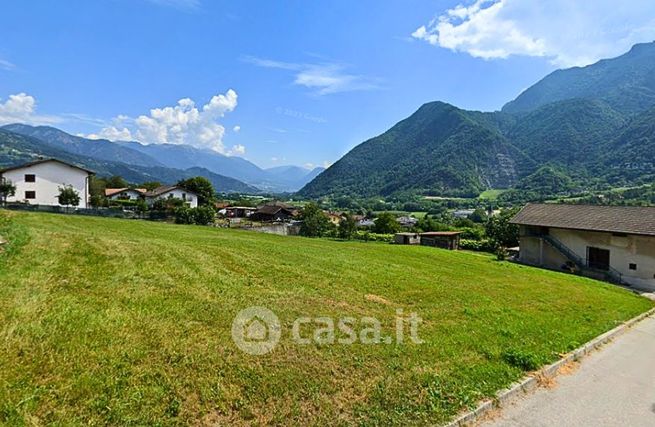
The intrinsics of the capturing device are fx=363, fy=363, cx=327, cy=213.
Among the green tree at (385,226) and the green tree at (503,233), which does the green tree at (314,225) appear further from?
the green tree at (503,233)

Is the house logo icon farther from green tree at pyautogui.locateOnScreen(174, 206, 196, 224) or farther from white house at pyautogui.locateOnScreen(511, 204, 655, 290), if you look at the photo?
green tree at pyautogui.locateOnScreen(174, 206, 196, 224)

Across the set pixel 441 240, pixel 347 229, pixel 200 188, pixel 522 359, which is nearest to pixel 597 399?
pixel 522 359

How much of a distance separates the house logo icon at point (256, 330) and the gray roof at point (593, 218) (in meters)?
31.1

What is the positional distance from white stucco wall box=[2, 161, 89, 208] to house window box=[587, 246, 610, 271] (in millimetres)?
54850

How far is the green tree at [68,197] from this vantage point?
4172 centimetres

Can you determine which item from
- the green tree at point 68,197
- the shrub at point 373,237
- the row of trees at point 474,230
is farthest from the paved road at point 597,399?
the green tree at point 68,197

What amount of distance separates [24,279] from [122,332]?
3.43 m

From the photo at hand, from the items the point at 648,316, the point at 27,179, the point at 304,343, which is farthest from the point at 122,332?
the point at 27,179

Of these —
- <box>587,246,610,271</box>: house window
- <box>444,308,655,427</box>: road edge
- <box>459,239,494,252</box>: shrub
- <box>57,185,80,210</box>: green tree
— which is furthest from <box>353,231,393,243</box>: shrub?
<box>444,308,655,427</box>: road edge

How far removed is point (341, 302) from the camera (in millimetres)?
9711

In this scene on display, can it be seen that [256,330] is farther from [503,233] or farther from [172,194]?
[172,194]

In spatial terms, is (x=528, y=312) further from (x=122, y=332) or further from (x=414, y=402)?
(x=122, y=332)

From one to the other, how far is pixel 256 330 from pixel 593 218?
3484 centimetres

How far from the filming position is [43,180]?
44031 millimetres
